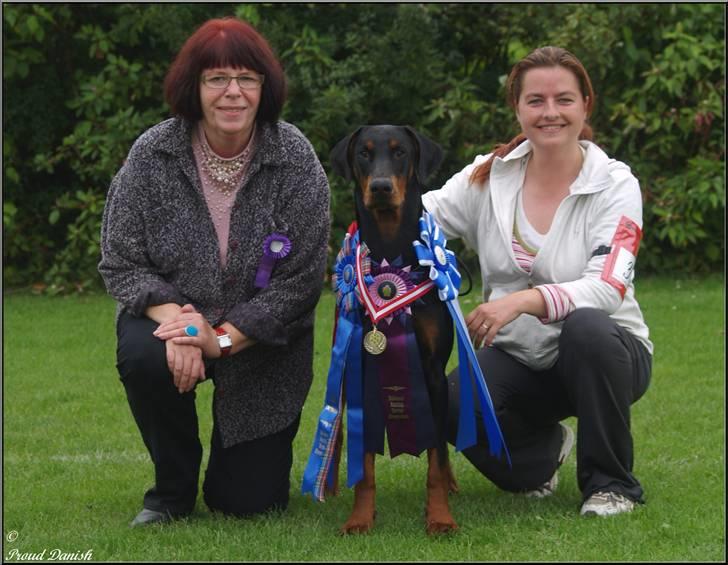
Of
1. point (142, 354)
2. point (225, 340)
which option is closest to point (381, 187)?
point (225, 340)

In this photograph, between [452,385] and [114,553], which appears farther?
[452,385]

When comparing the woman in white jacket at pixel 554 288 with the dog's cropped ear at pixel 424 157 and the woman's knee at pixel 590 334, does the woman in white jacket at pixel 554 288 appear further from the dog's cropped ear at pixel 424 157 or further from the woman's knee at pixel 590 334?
the dog's cropped ear at pixel 424 157

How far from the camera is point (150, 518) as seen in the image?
3525 millimetres

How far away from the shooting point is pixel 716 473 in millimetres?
3936

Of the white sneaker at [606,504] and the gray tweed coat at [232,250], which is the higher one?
the gray tweed coat at [232,250]

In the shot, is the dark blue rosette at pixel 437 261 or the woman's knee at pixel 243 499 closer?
the dark blue rosette at pixel 437 261

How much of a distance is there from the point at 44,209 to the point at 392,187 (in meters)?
6.67

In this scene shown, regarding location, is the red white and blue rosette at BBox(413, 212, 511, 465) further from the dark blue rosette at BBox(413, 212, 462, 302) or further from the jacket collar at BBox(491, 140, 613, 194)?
the jacket collar at BBox(491, 140, 613, 194)

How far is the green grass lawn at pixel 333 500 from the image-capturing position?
3.17 meters

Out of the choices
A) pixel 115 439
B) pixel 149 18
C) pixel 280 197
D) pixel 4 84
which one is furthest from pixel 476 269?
pixel 280 197

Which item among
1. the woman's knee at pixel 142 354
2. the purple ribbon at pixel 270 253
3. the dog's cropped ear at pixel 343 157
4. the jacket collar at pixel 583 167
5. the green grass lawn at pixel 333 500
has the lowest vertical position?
A: the green grass lawn at pixel 333 500

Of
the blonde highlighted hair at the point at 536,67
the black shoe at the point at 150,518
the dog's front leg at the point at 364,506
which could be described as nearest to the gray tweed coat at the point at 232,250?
the black shoe at the point at 150,518

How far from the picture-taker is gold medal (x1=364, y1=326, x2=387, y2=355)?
11.0ft

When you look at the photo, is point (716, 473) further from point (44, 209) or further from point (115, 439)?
point (44, 209)
